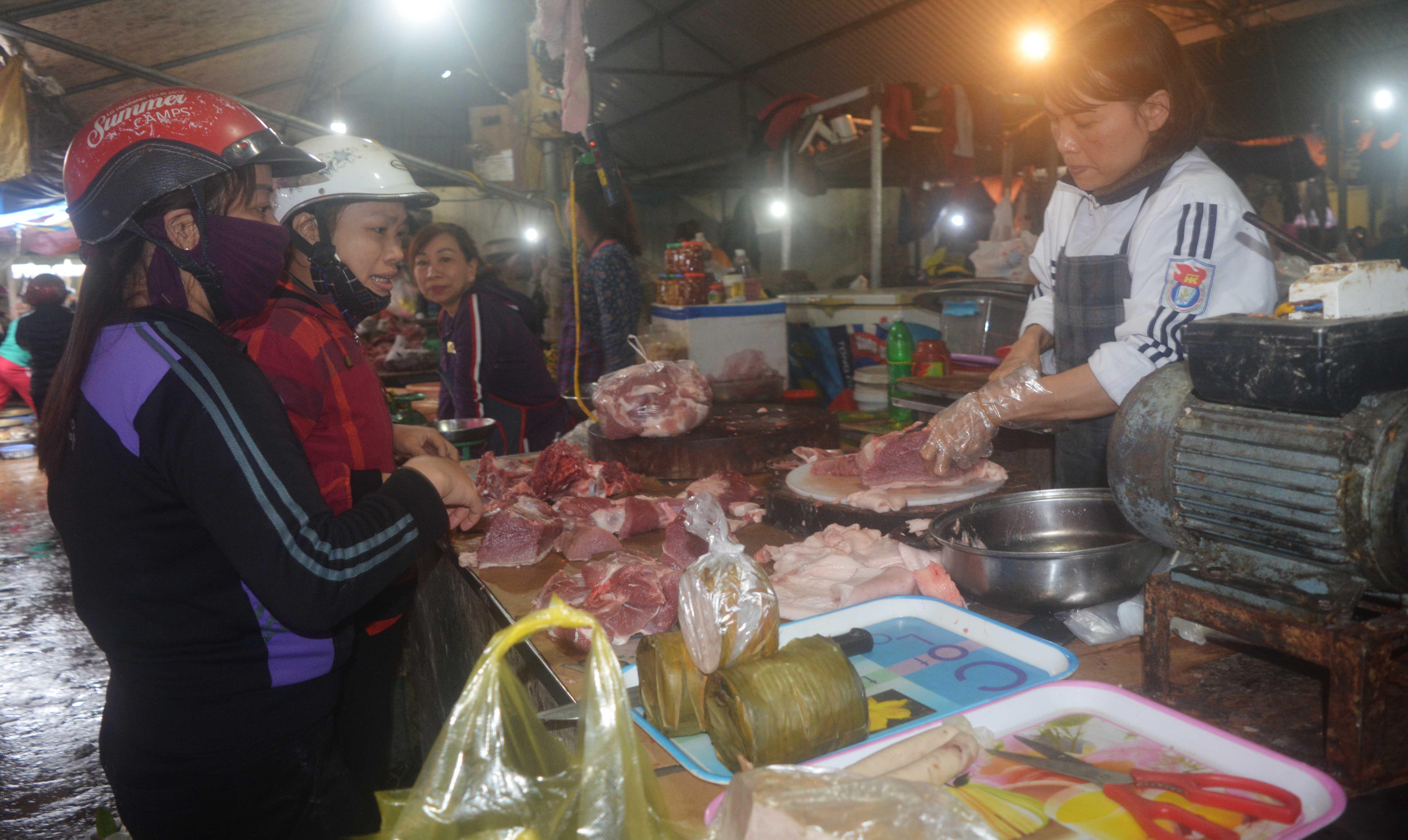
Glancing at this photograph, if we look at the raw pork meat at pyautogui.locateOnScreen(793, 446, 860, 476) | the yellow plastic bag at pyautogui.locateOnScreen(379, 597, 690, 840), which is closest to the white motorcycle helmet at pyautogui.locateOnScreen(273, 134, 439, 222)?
the raw pork meat at pyautogui.locateOnScreen(793, 446, 860, 476)

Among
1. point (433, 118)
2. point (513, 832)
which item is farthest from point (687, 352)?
point (433, 118)

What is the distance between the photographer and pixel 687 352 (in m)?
5.35

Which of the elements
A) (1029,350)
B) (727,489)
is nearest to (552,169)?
(727,489)

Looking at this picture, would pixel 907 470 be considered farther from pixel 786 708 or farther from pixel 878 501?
pixel 786 708

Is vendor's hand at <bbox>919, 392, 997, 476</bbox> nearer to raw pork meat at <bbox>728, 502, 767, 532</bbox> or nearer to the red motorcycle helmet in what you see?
raw pork meat at <bbox>728, 502, 767, 532</bbox>

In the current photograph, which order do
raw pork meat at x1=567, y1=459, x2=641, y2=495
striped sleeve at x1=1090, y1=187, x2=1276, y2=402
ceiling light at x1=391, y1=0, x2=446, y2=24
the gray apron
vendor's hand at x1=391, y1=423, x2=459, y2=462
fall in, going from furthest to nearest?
ceiling light at x1=391, y1=0, x2=446, y2=24, raw pork meat at x1=567, y1=459, x2=641, y2=495, vendor's hand at x1=391, y1=423, x2=459, y2=462, the gray apron, striped sleeve at x1=1090, y1=187, x2=1276, y2=402

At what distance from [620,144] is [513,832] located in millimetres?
17872

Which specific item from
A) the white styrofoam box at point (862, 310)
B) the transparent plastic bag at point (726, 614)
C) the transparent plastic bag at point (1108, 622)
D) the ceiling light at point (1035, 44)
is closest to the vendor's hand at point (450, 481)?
the transparent plastic bag at point (726, 614)

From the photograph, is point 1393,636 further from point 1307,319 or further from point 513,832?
point 513,832

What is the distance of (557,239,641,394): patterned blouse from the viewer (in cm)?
538

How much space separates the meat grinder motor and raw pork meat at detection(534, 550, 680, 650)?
100 cm

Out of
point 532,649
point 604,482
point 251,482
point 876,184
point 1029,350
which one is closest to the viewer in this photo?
point 251,482

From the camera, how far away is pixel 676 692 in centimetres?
138

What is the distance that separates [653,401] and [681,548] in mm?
1357
